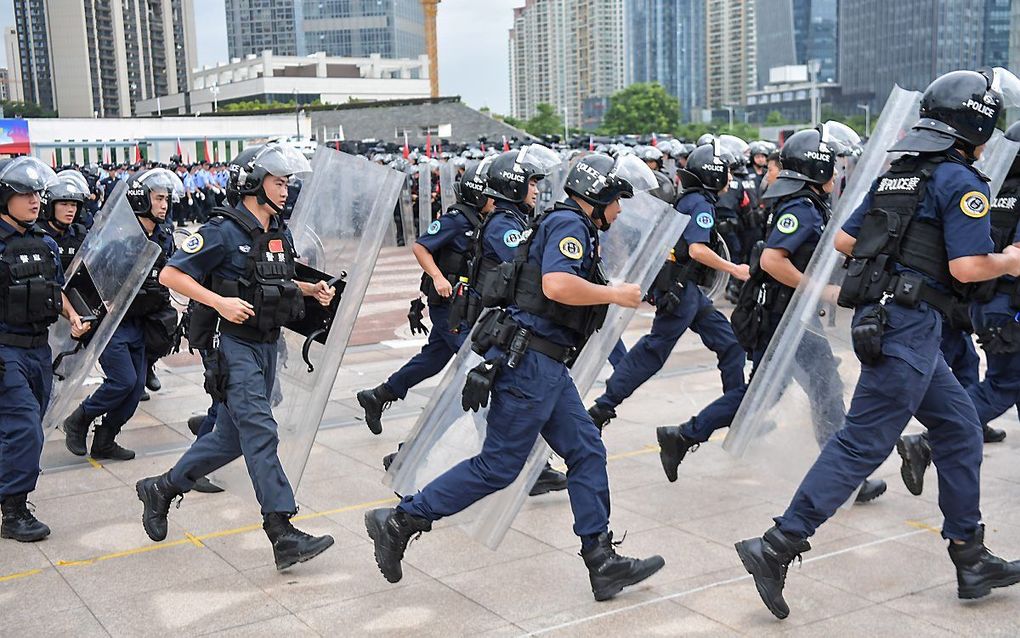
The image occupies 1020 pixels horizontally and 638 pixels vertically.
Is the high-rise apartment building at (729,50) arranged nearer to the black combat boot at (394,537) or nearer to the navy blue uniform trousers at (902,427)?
the navy blue uniform trousers at (902,427)

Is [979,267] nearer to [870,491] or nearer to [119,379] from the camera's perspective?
[870,491]

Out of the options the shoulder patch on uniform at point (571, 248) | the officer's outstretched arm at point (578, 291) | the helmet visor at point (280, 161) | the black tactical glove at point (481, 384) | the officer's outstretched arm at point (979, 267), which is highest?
the helmet visor at point (280, 161)

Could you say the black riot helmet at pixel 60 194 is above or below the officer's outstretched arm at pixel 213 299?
above

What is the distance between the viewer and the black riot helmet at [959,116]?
416 cm

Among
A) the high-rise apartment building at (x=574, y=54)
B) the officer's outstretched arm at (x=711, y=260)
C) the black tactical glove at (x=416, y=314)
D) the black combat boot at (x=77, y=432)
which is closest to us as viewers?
the officer's outstretched arm at (x=711, y=260)

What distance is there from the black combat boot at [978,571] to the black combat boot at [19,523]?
4034 millimetres

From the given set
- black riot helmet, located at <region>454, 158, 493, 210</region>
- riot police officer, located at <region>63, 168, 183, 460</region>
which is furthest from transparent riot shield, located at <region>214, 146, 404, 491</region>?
riot police officer, located at <region>63, 168, 183, 460</region>

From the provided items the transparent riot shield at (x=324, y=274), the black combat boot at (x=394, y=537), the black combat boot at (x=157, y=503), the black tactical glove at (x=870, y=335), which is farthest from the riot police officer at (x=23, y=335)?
the black tactical glove at (x=870, y=335)

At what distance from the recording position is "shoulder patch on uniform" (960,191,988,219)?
401 centimetres

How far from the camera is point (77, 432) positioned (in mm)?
6973

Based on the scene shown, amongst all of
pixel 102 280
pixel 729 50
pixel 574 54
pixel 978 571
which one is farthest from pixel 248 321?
pixel 574 54

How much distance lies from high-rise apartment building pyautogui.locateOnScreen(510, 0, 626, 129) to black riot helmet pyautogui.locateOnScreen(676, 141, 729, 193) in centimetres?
16461

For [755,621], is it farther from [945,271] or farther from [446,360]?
[446,360]

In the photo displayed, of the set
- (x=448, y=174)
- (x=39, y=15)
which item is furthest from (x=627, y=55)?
(x=448, y=174)
